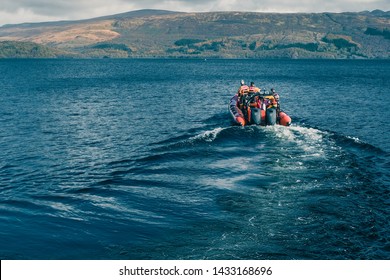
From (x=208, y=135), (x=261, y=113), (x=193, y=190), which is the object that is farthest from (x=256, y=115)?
(x=193, y=190)

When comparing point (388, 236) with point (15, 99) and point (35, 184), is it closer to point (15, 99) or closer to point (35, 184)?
point (35, 184)

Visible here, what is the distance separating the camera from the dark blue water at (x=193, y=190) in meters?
26.1

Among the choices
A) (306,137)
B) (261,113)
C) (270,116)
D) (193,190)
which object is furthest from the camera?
(261,113)

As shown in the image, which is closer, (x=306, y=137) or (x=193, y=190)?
(x=193, y=190)

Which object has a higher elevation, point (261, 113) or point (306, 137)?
point (261, 113)

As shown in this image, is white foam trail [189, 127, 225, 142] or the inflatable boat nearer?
white foam trail [189, 127, 225, 142]

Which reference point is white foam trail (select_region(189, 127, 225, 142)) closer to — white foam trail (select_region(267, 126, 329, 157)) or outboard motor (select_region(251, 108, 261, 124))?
outboard motor (select_region(251, 108, 261, 124))

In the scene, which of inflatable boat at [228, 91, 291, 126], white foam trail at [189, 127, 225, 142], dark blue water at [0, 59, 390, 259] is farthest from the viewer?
inflatable boat at [228, 91, 291, 126]

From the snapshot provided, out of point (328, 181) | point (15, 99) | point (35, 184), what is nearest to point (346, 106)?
point (328, 181)

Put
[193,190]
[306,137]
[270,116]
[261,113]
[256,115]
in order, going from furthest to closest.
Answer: [261,113] → [256,115] → [270,116] → [306,137] → [193,190]

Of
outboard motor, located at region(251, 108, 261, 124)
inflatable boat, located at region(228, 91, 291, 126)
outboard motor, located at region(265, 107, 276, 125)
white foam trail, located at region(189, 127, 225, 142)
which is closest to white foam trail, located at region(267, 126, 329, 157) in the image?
outboard motor, located at region(265, 107, 276, 125)

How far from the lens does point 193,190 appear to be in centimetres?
3569

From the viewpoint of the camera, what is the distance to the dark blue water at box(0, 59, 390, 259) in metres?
26.1

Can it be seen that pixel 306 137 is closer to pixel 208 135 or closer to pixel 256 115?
pixel 256 115
